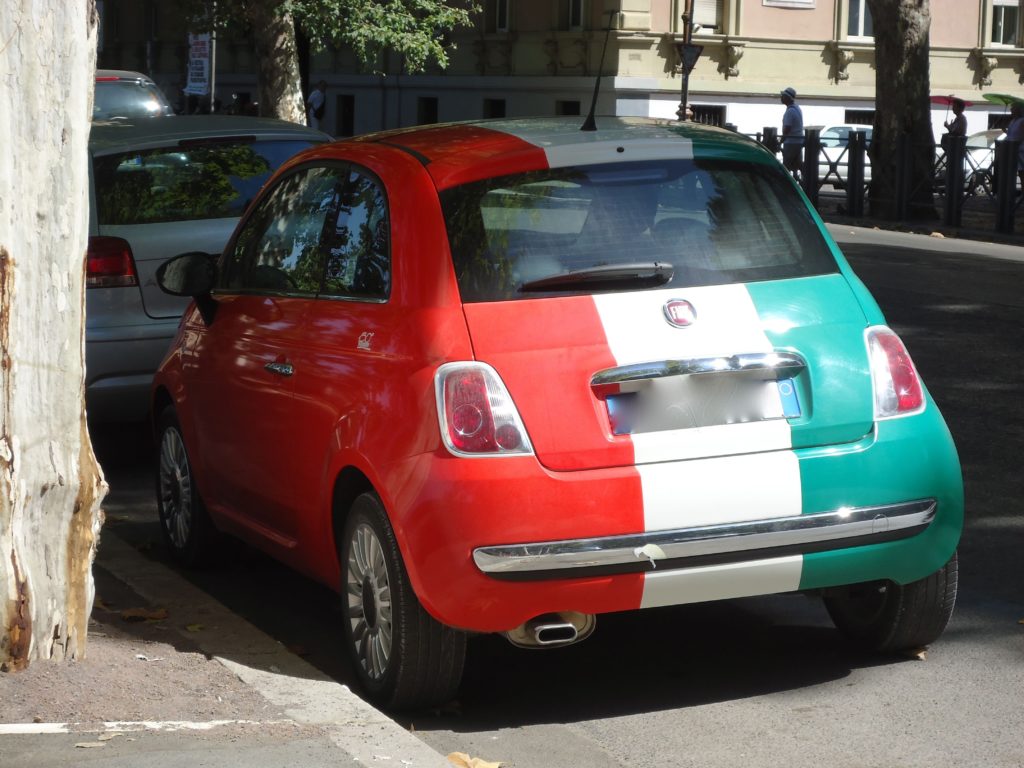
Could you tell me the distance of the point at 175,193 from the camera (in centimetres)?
898

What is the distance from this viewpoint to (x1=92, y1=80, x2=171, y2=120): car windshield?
18359 mm

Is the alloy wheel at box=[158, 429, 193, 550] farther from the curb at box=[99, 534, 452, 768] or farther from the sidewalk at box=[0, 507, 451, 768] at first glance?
the sidewalk at box=[0, 507, 451, 768]

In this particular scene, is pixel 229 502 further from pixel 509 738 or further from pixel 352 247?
pixel 509 738

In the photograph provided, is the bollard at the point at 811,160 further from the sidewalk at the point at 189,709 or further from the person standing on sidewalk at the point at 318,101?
the sidewalk at the point at 189,709

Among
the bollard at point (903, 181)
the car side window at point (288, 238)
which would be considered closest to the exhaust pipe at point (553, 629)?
the car side window at point (288, 238)

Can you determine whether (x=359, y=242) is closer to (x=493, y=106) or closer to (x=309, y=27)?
(x=309, y=27)

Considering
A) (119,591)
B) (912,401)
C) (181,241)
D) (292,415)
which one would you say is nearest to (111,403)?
(181,241)

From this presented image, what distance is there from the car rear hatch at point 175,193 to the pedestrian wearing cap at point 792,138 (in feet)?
73.0

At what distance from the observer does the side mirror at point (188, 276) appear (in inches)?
255

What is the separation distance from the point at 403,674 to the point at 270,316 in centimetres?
150

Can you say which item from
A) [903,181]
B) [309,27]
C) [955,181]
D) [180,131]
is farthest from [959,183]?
[180,131]

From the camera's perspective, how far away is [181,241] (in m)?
8.75

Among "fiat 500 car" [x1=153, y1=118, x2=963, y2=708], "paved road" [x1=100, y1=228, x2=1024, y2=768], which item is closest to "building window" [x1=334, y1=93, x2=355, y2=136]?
"paved road" [x1=100, y1=228, x2=1024, y2=768]

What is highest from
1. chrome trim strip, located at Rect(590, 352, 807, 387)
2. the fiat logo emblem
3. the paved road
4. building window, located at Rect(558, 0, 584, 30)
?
building window, located at Rect(558, 0, 584, 30)
